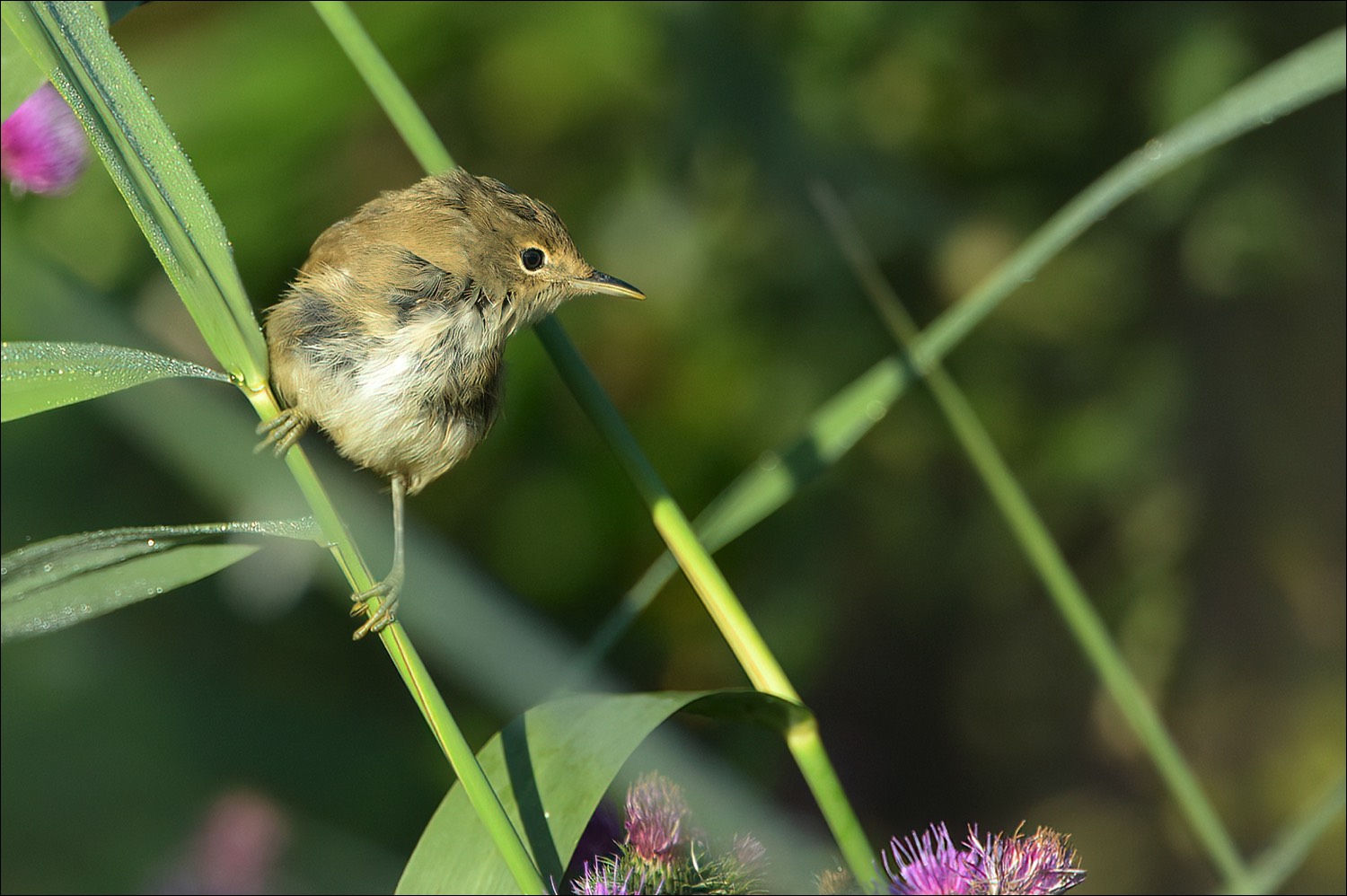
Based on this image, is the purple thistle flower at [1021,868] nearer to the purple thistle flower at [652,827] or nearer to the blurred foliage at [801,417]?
the purple thistle flower at [652,827]

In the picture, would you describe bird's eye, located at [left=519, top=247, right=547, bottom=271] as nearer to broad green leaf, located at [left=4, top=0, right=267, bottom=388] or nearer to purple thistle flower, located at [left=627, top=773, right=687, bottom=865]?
broad green leaf, located at [left=4, top=0, right=267, bottom=388]

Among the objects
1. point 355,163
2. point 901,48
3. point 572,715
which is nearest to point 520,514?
point 355,163

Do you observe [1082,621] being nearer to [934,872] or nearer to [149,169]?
[934,872]

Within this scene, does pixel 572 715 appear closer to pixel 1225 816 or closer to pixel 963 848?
pixel 963 848

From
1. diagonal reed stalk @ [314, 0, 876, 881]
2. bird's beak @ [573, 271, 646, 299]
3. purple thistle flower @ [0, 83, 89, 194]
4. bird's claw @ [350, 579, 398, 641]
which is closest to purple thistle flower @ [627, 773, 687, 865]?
diagonal reed stalk @ [314, 0, 876, 881]

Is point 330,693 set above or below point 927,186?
below

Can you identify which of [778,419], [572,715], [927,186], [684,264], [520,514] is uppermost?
[927,186]

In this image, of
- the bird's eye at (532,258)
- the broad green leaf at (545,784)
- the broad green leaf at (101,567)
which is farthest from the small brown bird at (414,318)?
the broad green leaf at (101,567)
